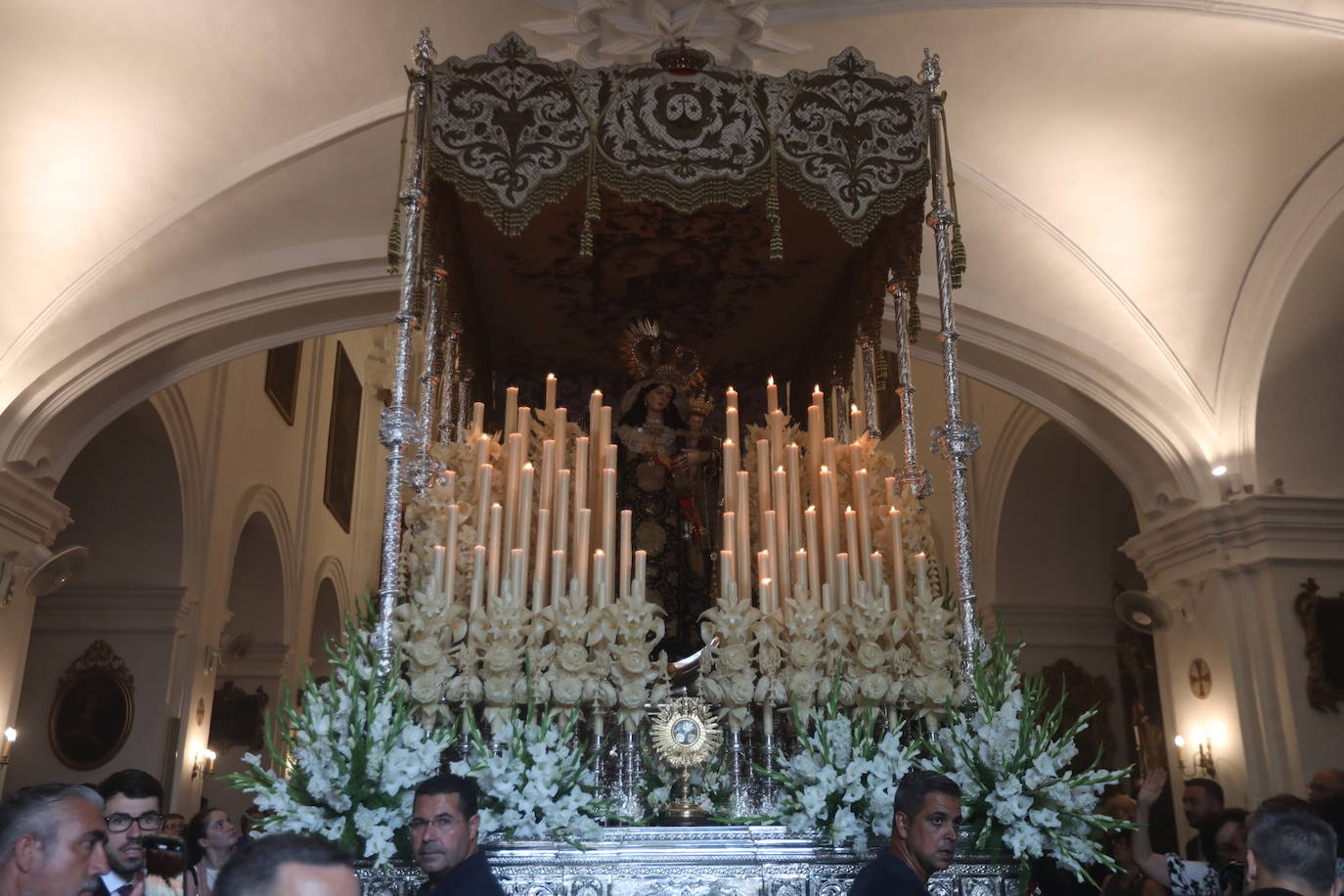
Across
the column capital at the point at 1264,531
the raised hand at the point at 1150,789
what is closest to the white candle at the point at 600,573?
the raised hand at the point at 1150,789

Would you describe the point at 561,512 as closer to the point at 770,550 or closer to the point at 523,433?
the point at 523,433

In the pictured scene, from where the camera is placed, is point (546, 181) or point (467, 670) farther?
point (546, 181)

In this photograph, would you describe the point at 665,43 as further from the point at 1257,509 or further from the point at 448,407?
the point at 1257,509

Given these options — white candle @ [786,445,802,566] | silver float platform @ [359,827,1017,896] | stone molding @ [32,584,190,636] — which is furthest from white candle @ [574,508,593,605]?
stone molding @ [32,584,190,636]

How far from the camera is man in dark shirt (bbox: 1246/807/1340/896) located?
311 centimetres

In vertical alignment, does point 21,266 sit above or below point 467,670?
above

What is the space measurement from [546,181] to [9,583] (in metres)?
5.59

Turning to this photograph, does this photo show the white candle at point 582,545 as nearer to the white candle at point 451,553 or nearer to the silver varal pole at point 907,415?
the white candle at point 451,553

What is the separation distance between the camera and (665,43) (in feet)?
25.0

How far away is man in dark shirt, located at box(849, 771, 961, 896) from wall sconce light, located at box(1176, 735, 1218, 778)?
6.66 meters

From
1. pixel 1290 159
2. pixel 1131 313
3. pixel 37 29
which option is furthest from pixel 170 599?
pixel 1290 159

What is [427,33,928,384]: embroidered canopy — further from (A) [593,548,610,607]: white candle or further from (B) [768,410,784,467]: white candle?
(A) [593,548,610,607]: white candle

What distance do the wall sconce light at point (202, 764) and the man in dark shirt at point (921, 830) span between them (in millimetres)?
9602

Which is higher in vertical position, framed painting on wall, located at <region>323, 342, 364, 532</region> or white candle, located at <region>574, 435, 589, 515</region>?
framed painting on wall, located at <region>323, 342, 364, 532</region>
